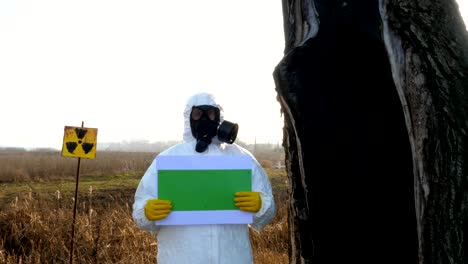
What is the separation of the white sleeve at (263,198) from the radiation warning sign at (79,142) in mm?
2875

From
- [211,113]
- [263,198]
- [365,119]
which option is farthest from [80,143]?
[365,119]

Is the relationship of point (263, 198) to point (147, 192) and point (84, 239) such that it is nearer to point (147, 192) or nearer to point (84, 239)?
point (147, 192)

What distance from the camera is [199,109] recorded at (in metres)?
3.09

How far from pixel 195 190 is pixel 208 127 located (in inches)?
20.9

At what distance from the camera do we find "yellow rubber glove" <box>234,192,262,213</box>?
2.70 m

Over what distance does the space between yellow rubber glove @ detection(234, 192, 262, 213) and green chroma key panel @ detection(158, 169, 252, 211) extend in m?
0.04

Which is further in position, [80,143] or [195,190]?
[80,143]

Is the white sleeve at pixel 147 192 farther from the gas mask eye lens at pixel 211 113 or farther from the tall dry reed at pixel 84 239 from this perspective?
the tall dry reed at pixel 84 239

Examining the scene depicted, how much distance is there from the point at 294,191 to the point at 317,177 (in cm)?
19

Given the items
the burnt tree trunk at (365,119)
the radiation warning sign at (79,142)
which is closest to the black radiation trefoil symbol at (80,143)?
the radiation warning sign at (79,142)

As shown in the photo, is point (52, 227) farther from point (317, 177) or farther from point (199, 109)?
point (317, 177)

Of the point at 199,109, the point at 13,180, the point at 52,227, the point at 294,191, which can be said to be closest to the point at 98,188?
the point at 13,180

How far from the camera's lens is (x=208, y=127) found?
120 inches

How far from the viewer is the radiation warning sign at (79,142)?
5070 mm
